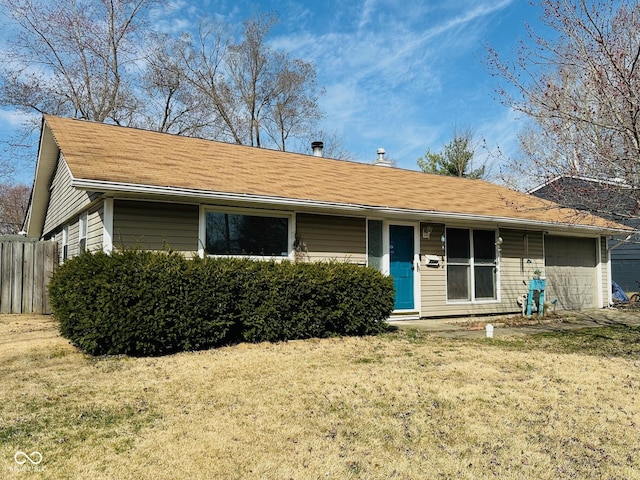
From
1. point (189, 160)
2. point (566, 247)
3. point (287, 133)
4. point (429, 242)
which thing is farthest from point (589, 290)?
point (287, 133)

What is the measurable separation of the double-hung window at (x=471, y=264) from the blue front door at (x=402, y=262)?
103 centimetres

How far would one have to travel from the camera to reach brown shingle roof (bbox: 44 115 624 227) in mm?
7691

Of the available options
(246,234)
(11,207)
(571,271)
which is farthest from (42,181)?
(11,207)

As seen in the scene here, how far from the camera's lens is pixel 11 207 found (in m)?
32.6

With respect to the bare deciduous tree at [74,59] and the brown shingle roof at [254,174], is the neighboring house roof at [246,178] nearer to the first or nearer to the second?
the brown shingle roof at [254,174]

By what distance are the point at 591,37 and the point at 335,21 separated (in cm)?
1157

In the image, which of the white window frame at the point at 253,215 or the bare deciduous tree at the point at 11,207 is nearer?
the white window frame at the point at 253,215

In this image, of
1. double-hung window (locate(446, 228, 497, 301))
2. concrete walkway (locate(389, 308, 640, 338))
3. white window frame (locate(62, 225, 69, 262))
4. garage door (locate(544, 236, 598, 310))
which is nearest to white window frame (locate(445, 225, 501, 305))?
double-hung window (locate(446, 228, 497, 301))

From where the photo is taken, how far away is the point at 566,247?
13289mm

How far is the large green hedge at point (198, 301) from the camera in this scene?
599 cm

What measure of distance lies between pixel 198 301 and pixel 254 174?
150 inches

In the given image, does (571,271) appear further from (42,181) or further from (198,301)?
(42,181)

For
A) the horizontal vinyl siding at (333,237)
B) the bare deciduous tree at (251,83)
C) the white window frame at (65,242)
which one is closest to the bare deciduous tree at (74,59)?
the bare deciduous tree at (251,83)

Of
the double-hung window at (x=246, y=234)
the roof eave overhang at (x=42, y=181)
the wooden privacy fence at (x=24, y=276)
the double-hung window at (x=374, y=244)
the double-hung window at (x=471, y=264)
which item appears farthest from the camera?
the double-hung window at (x=471, y=264)
